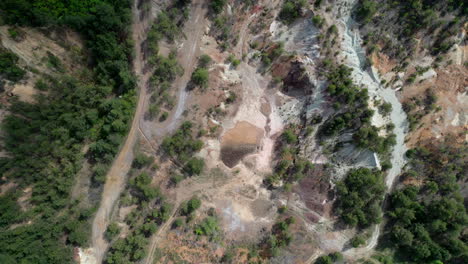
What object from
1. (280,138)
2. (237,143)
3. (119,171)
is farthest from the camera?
(280,138)

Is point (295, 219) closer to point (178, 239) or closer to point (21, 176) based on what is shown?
point (178, 239)

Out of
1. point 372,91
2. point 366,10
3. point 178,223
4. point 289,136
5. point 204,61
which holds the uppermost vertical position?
point 366,10

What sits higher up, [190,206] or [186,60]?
[186,60]

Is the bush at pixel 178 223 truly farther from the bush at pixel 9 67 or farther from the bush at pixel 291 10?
the bush at pixel 291 10

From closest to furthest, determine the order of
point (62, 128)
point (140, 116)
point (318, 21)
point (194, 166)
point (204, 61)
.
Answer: point (62, 128) → point (194, 166) → point (318, 21) → point (140, 116) → point (204, 61)

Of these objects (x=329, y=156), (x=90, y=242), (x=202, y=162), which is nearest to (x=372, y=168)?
(x=329, y=156)

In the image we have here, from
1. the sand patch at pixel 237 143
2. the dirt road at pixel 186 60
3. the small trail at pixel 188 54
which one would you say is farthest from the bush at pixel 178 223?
the small trail at pixel 188 54

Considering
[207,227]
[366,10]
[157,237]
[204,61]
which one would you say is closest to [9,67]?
[204,61]

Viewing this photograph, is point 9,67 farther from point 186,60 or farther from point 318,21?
point 318,21
